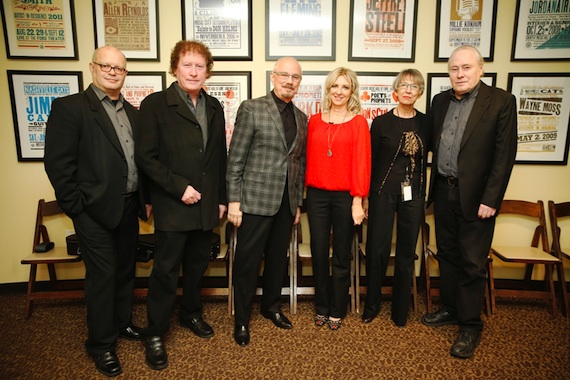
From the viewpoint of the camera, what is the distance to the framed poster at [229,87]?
9.98 ft

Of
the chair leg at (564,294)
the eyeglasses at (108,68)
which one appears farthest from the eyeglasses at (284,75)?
the chair leg at (564,294)

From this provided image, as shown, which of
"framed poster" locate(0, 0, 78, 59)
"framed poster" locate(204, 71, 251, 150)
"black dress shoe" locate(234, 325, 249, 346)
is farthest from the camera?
"framed poster" locate(204, 71, 251, 150)

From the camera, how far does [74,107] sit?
196 centimetres

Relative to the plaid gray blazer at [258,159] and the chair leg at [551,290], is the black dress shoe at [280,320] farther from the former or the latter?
the chair leg at [551,290]

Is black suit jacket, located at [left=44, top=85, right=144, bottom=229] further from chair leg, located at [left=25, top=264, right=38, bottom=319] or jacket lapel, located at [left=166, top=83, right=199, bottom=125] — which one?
chair leg, located at [left=25, top=264, right=38, bottom=319]

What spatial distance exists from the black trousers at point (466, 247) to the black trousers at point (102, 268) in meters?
2.13

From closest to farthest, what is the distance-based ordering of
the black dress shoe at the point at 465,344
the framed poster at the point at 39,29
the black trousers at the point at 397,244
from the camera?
the black dress shoe at the point at 465,344, the black trousers at the point at 397,244, the framed poster at the point at 39,29

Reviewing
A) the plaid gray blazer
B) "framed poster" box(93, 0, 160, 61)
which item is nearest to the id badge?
the plaid gray blazer

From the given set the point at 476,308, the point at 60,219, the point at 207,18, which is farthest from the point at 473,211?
the point at 60,219

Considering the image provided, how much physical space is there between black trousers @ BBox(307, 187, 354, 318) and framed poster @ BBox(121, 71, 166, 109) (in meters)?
1.68

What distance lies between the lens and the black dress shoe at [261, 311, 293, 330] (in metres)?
2.61

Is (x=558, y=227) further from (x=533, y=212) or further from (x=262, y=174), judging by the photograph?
(x=262, y=174)

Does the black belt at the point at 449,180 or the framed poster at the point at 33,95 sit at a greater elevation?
the framed poster at the point at 33,95

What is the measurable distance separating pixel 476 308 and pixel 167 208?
217 cm
